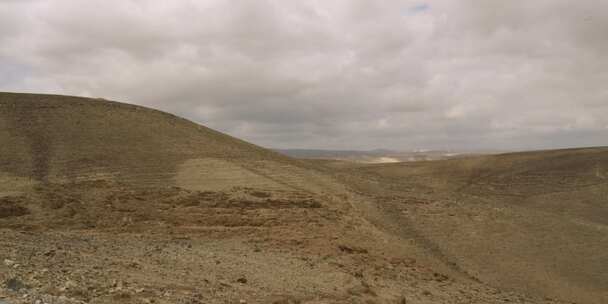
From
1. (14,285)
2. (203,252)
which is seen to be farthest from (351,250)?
(14,285)

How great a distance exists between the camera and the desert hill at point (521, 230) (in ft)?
57.4

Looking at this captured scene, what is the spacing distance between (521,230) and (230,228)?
12197mm

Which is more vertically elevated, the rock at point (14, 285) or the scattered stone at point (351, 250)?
the rock at point (14, 285)

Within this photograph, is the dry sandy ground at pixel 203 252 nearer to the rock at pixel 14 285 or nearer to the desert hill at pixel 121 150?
the rock at pixel 14 285

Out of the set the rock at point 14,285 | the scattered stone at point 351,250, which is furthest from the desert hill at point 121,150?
the rock at point 14,285

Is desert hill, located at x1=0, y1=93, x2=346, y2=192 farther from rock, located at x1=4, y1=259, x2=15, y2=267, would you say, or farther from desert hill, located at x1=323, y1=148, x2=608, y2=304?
rock, located at x1=4, y1=259, x2=15, y2=267

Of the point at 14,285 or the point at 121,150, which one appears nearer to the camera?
the point at 14,285

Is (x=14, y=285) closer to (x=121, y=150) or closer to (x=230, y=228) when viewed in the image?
(x=230, y=228)

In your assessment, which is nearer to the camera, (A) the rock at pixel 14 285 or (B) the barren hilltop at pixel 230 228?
(A) the rock at pixel 14 285

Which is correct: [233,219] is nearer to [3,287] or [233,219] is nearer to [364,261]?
[364,261]

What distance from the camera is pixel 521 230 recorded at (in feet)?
70.5

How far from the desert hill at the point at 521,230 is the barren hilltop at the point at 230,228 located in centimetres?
8

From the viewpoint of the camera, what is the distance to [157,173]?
22094mm

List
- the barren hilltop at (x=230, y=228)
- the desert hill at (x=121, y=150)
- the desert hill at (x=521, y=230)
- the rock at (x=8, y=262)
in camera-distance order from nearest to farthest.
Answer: the rock at (x=8, y=262)
the barren hilltop at (x=230, y=228)
the desert hill at (x=521, y=230)
the desert hill at (x=121, y=150)
